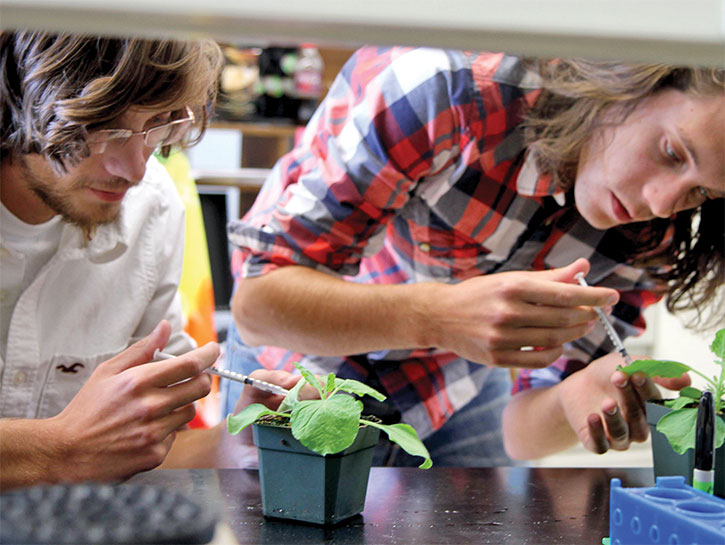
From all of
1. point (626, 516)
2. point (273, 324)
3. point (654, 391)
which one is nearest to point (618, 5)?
point (626, 516)

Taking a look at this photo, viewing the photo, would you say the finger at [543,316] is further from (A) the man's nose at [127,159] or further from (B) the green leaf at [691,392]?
(A) the man's nose at [127,159]

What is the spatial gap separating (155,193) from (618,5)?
104 centimetres

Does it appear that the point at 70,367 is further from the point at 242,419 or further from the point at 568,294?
the point at 568,294

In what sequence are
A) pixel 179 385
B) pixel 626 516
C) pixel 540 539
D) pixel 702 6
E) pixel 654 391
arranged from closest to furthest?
pixel 702 6 → pixel 626 516 → pixel 540 539 → pixel 179 385 → pixel 654 391

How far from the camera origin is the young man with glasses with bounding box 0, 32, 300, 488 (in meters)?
0.94

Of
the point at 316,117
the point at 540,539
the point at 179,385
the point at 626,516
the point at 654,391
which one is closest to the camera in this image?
the point at 626,516

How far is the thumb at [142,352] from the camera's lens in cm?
97

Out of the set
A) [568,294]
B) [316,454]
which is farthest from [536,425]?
[316,454]

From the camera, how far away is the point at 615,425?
117cm

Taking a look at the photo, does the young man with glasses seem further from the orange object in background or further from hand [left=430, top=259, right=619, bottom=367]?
the orange object in background

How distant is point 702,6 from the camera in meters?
0.46

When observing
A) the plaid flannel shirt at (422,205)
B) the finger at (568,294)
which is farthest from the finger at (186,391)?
the finger at (568,294)

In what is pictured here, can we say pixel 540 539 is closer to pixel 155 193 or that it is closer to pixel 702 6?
pixel 702 6

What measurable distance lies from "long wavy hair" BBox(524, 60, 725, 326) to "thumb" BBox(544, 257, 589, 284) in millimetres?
210
